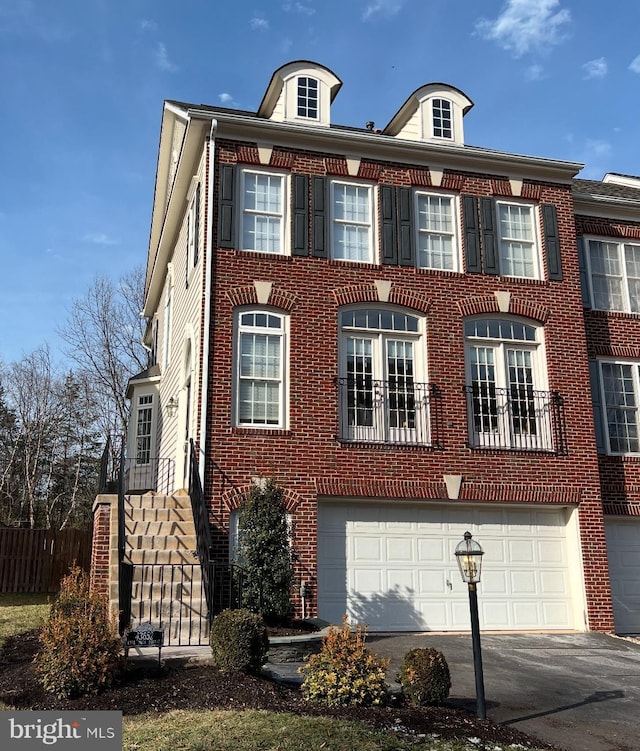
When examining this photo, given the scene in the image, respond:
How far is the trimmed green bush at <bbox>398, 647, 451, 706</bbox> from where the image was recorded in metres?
7.45

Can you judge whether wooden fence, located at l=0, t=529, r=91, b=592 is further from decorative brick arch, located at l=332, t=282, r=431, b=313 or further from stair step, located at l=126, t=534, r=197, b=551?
decorative brick arch, located at l=332, t=282, r=431, b=313

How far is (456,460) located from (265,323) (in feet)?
13.3

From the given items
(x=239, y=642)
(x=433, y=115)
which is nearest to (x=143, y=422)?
(x=433, y=115)

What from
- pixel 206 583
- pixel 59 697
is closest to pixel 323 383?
pixel 206 583

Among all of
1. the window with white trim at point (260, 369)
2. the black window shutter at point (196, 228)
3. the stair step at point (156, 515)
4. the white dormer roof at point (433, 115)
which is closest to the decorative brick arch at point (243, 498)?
the stair step at point (156, 515)

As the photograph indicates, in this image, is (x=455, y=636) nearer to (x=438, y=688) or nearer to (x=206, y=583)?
(x=206, y=583)

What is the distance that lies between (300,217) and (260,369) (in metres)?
2.88

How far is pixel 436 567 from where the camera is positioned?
13.2m

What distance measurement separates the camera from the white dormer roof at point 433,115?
1518cm

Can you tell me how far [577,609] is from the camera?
13531mm

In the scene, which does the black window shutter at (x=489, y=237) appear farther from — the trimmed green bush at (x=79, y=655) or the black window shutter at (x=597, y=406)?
the trimmed green bush at (x=79, y=655)

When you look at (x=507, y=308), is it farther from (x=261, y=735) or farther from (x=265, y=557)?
(x=261, y=735)

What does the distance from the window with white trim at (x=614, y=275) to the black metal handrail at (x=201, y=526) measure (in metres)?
8.83

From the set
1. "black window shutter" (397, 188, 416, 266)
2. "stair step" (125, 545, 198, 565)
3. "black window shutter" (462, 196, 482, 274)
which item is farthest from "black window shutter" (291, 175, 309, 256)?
"stair step" (125, 545, 198, 565)
